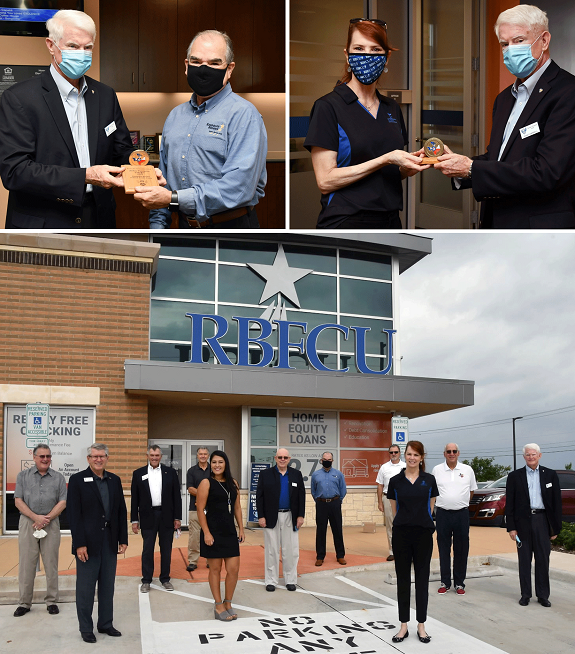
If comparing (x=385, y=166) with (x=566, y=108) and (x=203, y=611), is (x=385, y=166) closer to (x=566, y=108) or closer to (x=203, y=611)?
(x=566, y=108)

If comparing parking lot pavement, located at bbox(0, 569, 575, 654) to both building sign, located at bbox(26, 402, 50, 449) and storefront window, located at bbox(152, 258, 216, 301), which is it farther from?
storefront window, located at bbox(152, 258, 216, 301)

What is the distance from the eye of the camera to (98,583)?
21.2 ft

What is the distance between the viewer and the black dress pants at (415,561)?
245 inches

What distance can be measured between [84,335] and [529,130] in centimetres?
1143

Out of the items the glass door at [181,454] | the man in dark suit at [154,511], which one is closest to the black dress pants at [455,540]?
the man in dark suit at [154,511]

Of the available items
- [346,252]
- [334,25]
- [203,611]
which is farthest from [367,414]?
[334,25]

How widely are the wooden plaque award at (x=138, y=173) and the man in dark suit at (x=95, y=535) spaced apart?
11.0 feet

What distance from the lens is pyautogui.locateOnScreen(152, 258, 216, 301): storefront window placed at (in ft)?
56.3

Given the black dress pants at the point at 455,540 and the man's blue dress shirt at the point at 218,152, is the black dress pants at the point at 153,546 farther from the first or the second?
the man's blue dress shirt at the point at 218,152

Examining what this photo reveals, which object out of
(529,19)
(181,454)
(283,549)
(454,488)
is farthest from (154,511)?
(181,454)

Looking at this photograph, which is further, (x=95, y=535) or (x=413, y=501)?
(x=95, y=535)

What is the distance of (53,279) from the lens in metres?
13.8

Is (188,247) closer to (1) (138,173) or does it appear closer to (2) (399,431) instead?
(2) (399,431)

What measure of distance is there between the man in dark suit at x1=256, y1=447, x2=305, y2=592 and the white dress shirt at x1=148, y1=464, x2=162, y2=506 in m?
1.18
